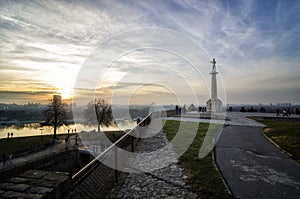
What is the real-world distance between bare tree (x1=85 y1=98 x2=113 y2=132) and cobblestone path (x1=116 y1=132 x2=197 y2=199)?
4281 cm

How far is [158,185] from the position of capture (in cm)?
504

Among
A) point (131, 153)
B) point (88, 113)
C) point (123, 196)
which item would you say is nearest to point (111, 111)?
point (88, 113)

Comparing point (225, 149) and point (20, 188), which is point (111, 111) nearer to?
point (225, 149)

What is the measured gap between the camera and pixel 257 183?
4750mm

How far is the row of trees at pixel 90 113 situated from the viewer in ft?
132

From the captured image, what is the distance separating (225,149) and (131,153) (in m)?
4.49

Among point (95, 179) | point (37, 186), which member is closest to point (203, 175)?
point (95, 179)

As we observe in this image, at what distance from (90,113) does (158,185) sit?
48.1 metres

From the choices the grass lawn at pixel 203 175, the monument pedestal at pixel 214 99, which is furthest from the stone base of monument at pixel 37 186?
the monument pedestal at pixel 214 99

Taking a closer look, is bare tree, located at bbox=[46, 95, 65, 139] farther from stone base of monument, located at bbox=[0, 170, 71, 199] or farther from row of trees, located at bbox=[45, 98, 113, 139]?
stone base of monument, located at bbox=[0, 170, 71, 199]

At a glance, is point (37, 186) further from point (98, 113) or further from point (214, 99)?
point (98, 113)

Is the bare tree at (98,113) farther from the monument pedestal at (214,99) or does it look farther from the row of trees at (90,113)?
the monument pedestal at (214,99)

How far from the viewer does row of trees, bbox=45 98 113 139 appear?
40281 millimetres

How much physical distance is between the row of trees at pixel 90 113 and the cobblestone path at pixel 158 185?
133 ft
